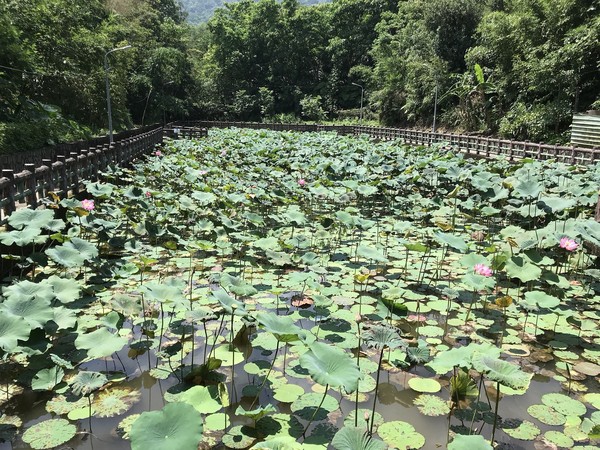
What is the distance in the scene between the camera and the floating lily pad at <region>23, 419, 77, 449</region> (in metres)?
2.40

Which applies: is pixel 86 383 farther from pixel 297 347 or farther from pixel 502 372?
pixel 502 372

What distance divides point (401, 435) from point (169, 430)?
1.28 meters

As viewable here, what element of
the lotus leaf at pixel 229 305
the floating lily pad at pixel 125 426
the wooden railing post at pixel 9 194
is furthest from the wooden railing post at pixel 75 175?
the floating lily pad at pixel 125 426

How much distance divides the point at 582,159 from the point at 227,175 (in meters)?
8.95

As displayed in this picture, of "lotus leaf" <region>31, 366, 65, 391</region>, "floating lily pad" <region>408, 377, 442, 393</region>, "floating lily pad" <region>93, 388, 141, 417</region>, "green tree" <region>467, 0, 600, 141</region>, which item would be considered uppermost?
"green tree" <region>467, 0, 600, 141</region>

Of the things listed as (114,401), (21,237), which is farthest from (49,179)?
(114,401)

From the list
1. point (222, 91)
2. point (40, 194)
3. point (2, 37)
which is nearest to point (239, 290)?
point (40, 194)

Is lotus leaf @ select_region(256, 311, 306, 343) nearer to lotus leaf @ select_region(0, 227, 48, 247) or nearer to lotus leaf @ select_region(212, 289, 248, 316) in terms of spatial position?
lotus leaf @ select_region(212, 289, 248, 316)

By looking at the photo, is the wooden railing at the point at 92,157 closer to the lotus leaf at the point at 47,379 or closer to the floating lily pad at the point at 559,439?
the lotus leaf at the point at 47,379

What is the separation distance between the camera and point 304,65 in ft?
162

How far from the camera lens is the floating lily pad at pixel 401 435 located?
2.42 metres

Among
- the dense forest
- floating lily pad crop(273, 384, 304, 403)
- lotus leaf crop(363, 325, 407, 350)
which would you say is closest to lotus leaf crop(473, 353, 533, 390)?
lotus leaf crop(363, 325, 407, 350)

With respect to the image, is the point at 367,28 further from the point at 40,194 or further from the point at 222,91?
the point at 40,194

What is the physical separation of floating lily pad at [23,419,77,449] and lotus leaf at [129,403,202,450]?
94 centimetres
